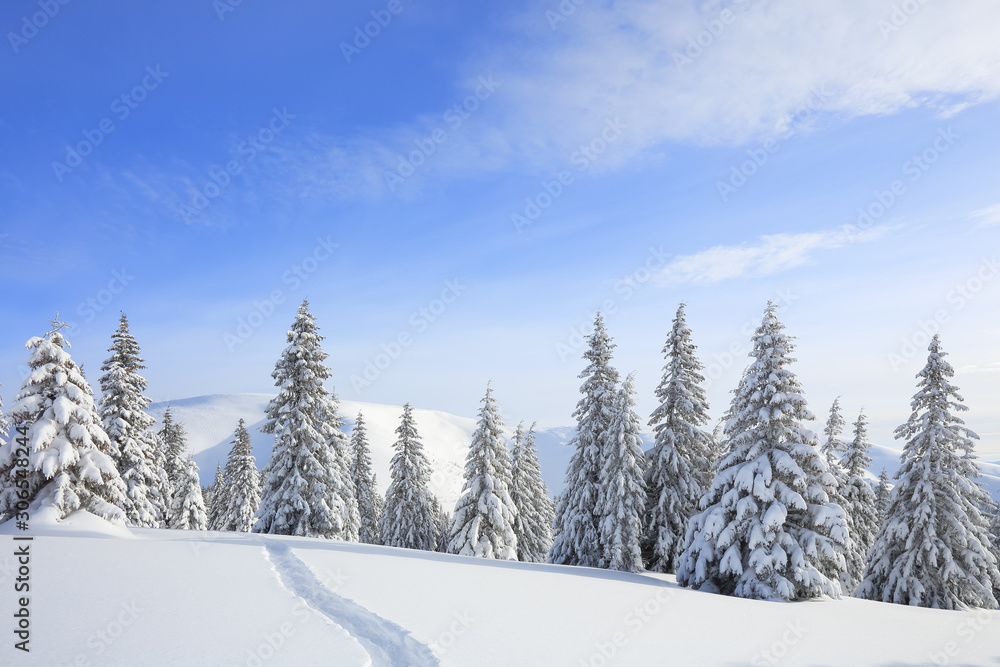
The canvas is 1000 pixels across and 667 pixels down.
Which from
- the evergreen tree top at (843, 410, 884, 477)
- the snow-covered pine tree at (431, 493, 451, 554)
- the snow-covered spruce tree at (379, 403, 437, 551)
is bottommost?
the snow-covered pine tree at (431, 493, 451, 554)

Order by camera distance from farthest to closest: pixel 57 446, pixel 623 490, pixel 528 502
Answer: pixel 528 502 < pixel 623 490 < pixel 57 446

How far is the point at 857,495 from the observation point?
32375 millimetres

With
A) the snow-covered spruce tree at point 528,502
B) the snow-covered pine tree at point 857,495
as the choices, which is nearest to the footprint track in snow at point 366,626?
the snow-covered spruce tree at point 528,502

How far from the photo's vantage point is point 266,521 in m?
26.2

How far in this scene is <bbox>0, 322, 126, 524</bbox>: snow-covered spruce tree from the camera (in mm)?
16547

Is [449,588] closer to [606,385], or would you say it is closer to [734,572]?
[734,572]

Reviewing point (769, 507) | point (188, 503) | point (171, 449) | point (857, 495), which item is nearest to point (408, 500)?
point (188, 503)

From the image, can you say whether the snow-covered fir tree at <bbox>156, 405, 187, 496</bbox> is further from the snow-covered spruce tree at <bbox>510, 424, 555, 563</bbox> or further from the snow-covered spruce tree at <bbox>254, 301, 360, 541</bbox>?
the snow-covered spruce tree at <bbox>510, 424, 555, 563</bbox>

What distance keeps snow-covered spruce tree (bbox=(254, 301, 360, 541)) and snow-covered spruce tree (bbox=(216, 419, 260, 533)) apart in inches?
665

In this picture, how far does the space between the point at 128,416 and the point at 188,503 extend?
17.5 m

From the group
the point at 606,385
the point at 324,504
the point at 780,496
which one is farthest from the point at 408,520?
the point at 780,496

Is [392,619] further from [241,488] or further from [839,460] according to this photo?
[241,488]

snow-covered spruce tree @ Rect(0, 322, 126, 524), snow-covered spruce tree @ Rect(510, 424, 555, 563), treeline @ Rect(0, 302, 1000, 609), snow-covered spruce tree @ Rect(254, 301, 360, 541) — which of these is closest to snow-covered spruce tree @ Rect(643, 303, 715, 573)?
treeline @ Rect(0, 302, 1000, 609)

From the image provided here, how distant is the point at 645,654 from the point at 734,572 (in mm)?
11106
